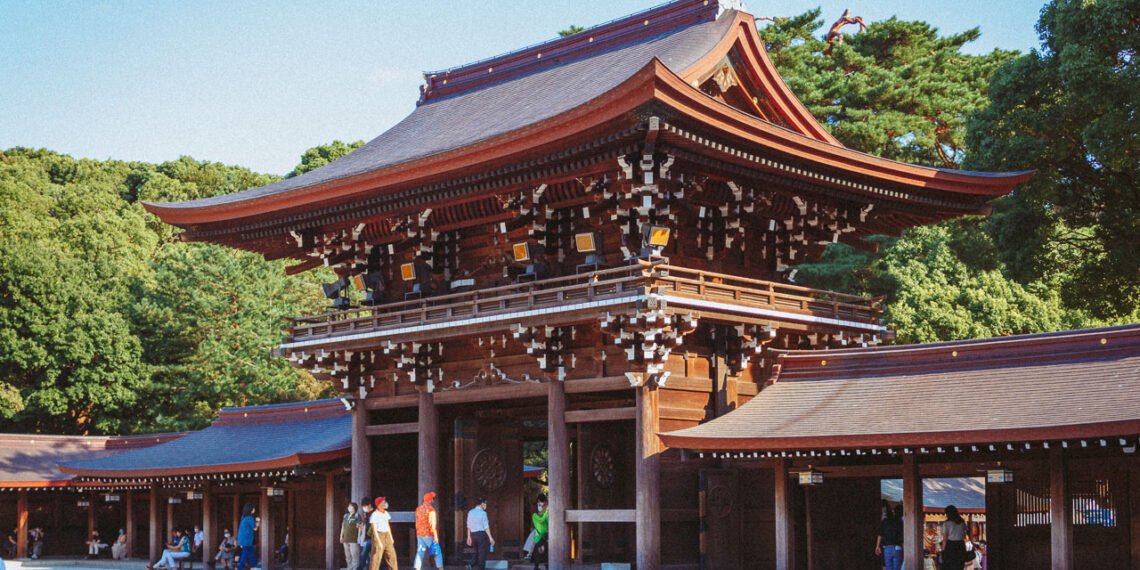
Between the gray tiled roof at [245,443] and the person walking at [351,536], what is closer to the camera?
the person walking at [351,536]

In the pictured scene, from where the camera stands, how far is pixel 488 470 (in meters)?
28.7

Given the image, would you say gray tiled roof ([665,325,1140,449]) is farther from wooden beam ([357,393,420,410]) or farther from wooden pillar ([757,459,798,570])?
wooden beam ([357,393,420,410])

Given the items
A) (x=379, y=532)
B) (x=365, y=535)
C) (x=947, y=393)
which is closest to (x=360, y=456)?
(x=365, y=535)

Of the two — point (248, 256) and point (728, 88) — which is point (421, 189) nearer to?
point (728, 88)

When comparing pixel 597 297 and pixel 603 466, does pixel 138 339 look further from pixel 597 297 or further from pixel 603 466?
pixel 597 297

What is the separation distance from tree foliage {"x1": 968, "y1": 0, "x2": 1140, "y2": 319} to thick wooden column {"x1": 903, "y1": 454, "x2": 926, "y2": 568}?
11.1 m

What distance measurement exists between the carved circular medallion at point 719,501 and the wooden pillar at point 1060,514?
269 inches

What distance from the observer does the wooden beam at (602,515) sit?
909 inches

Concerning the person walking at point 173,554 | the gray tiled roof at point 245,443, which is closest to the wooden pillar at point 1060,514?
the gray tiled roof at point 245,443

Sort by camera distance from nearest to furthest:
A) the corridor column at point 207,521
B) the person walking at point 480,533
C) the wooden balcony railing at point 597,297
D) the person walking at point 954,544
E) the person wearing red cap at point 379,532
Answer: the person walking at point 954,544, the wooden balcony railing at point 597,297, the person wearing red cap at point 379,532, the person walking at point 480,533, the corridor column at point 207,521

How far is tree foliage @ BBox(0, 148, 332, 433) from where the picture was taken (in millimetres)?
49312

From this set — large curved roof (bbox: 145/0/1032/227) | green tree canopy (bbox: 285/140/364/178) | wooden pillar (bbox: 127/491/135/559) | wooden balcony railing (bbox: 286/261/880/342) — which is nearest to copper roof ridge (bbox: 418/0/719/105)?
large curved roof (bbox: 145/0/1032/227)

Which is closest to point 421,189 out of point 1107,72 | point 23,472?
point 1107,72

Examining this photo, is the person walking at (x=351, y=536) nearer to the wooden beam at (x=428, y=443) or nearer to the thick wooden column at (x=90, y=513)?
the wooden beam at (x=428, y=443)
